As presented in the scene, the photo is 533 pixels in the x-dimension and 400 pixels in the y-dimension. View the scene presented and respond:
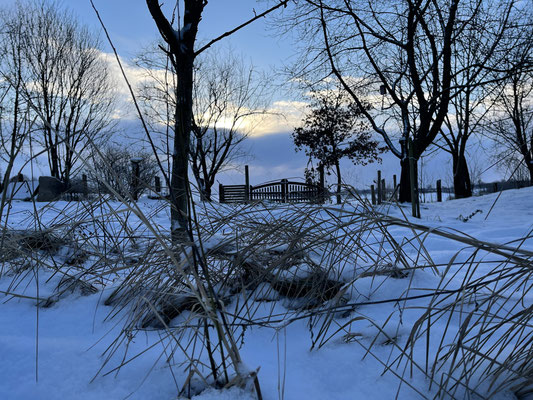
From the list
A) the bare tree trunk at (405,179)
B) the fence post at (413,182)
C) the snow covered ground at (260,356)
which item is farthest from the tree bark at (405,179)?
the snow covered ground at (260,356)

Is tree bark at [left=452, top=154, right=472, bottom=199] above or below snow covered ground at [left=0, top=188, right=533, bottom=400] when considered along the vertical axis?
above

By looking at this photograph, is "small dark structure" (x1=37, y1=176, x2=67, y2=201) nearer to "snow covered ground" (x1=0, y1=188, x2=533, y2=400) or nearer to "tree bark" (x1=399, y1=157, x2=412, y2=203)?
"tree bark" (x1=399, y1=157, x2=412, y2=203)

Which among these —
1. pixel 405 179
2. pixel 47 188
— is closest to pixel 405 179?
pixel 405 179

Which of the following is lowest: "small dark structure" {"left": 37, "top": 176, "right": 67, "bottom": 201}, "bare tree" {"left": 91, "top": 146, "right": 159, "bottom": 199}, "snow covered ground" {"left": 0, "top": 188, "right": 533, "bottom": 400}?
"snow covered ground" {"left": 0, "top": 188, "right": 533, "bottom": 400}

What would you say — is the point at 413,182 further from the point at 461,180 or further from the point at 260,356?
the point at 461,180

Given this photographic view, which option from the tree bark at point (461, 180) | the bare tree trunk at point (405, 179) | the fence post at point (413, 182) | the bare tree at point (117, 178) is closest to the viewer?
the bare tree at point (117, 178)

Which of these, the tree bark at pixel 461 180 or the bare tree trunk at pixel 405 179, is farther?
the tree bark at pixel 461 180

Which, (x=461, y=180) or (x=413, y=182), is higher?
(x=461, y=180)

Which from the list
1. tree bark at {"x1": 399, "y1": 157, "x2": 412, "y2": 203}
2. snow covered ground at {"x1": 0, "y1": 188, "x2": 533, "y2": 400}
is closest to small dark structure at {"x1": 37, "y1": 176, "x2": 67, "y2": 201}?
tree bark at {"x1": 399, "y1": 157, "x2": 412, "y2": 203}

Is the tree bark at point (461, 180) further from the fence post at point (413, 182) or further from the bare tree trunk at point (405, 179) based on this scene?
the fence post at point (413, 182)

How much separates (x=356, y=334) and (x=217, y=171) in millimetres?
18081

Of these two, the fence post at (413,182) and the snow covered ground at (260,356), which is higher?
the fence post at (413,182)

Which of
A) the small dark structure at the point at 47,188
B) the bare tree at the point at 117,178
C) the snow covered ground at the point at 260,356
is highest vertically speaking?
the small dark structure at the point at 47,188

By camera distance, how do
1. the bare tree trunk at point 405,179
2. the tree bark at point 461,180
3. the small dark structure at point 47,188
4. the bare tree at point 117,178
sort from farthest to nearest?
the tree bark at point 461,180
the small dark structure at point 47,188
the bare tree trunk at point 405,179
the bare tree at point 117,178
